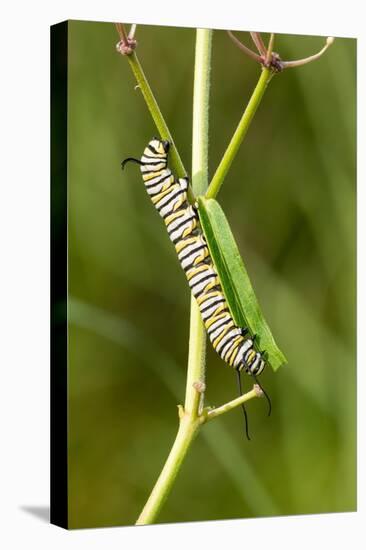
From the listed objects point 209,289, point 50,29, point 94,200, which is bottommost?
point 209,289

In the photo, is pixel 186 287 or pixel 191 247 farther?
pixel 186 287

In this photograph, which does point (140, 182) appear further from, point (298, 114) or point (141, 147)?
point (298, 114)

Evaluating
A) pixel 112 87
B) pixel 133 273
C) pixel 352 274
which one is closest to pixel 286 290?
pixel 352 274

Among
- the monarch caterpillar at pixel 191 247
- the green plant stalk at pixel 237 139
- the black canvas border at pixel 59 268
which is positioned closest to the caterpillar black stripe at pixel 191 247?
the monarch caterpillar at pixel 191 247

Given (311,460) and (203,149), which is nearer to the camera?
(203,149)

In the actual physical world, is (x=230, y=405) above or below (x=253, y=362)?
below

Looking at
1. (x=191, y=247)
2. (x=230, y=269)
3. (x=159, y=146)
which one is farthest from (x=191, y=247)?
(x=159, y=146)

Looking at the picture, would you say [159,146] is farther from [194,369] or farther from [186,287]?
[194,369]

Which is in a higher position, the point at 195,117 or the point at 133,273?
the point at 195,117
